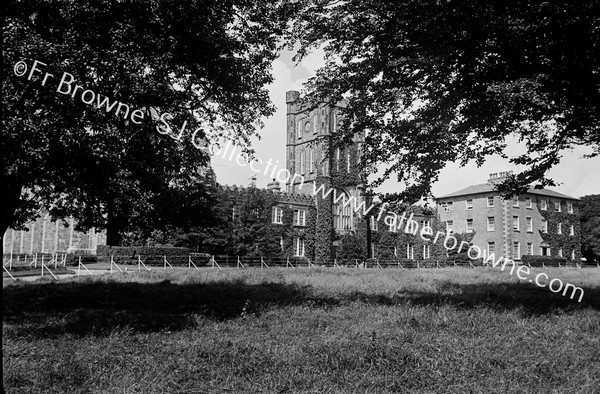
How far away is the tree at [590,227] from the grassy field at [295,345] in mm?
60818

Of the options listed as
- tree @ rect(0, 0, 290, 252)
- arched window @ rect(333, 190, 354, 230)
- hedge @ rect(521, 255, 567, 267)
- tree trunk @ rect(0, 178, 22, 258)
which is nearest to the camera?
tree @ rect(0, 0, 290, 252)

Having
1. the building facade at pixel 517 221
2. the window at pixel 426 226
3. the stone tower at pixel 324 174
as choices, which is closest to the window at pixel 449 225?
the building facade at pixel 517 221

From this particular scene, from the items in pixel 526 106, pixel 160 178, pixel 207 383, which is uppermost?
pixel 526 106

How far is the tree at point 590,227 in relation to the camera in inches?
2569

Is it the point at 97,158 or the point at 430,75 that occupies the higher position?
the point at 430,75

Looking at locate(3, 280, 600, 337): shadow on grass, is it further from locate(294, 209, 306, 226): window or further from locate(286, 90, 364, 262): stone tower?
locate(294, 209, 306, 226): window

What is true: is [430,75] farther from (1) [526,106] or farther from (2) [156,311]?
(2) [156,311]

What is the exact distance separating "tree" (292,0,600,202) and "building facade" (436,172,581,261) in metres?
45.8

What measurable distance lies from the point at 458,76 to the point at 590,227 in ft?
220

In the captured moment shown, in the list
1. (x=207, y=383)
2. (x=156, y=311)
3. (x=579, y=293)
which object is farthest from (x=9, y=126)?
(x=579, y=293)

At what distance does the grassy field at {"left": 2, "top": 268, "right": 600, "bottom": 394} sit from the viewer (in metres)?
6.12

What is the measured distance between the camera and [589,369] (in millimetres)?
7082

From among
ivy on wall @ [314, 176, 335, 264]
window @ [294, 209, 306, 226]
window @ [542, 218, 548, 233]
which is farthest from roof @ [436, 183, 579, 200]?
window @ [294, 209, 306, 226]

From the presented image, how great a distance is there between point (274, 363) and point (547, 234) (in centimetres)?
6074
